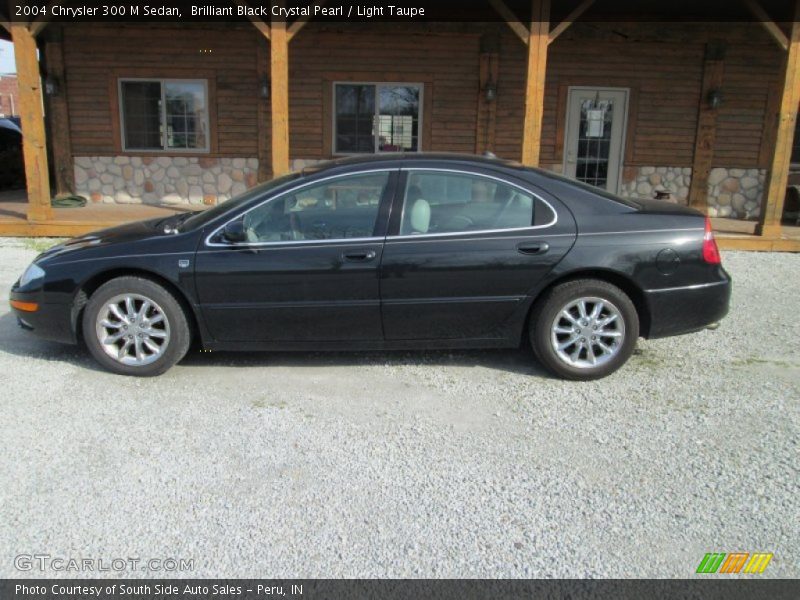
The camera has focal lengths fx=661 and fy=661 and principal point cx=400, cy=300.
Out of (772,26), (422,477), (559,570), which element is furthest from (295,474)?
(772,26)

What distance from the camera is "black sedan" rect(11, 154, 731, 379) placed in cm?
423

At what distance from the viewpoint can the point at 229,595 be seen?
7.79 feet

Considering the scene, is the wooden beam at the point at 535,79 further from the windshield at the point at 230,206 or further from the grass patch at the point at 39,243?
the grass patch at the point at 39,243

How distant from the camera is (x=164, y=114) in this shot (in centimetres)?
1223

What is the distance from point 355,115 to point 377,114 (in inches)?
16.0

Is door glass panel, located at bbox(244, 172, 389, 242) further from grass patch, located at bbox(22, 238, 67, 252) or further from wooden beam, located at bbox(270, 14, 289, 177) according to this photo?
grass patch, located at bbox(22, 238, 67, 252)

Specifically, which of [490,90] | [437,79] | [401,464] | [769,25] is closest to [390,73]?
[437,79]

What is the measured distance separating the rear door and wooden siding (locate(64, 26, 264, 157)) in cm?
871

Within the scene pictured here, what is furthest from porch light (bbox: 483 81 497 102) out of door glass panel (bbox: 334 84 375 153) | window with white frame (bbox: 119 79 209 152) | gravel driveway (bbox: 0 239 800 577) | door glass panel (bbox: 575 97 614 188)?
gravel driveway (bbox: 0 239 800 577)

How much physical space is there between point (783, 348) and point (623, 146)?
7.80 m

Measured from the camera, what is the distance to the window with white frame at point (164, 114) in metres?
12.2

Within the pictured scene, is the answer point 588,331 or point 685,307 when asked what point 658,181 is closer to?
point 685,307

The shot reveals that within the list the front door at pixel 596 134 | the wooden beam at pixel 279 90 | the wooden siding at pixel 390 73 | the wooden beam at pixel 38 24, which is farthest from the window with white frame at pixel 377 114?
the wooden beam at pixel 38 24

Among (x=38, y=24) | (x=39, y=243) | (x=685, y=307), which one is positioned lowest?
(x=39, y=243)
